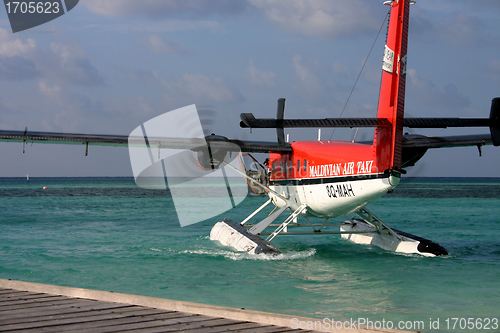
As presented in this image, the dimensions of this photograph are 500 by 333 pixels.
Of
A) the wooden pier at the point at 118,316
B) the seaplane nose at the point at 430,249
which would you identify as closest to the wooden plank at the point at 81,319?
the wooden pier at the point at 118,316

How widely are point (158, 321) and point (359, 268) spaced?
7.02 metres

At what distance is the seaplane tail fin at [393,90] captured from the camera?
9062 mm

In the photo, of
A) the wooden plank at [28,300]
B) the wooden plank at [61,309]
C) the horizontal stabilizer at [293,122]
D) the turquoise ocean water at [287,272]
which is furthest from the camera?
the horizontal stabilizer at [293,122]

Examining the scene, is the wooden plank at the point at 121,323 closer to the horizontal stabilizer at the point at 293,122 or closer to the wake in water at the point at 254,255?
the horizontal stabilizer at the point at 293,122

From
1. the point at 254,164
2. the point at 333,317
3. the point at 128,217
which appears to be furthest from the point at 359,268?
the point at 128,217

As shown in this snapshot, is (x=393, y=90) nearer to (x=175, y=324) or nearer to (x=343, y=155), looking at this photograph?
(x=343, y=155)

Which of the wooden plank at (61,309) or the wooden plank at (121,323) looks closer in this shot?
the wooden plank at (121,323)

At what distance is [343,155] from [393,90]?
2055mm

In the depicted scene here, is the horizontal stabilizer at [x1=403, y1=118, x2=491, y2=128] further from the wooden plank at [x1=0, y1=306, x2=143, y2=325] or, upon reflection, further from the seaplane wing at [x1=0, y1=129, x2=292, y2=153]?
the wooden plank at [x1=0, y1=306, x2=143, y2=325]

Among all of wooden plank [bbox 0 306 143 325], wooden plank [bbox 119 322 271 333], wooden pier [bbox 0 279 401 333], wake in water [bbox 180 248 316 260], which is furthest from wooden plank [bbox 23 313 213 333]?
wake in water [bbox 180 248 316 260]

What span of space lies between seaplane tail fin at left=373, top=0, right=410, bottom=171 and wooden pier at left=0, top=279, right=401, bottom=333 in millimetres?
5449

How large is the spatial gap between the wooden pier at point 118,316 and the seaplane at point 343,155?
144 inches

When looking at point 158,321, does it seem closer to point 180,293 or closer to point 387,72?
point 180,293

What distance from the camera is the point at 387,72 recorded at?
373 inches
